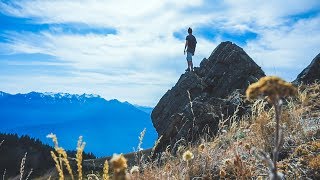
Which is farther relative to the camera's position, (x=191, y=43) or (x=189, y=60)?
(x=189, y=60)

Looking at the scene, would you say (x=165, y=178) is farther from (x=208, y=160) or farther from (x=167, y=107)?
(x=167, y=107)

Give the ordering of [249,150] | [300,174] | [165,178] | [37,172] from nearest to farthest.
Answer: [300,174], [165,178], [249,150], [37,172]

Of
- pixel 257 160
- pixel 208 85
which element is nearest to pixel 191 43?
pixel 208 85

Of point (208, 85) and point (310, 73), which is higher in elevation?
point (208, 85)

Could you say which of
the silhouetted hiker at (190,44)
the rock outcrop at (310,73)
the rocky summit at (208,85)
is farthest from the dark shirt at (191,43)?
the rock outcrop at (310,73)

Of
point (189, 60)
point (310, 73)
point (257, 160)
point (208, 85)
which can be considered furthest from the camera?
point (189, 60)

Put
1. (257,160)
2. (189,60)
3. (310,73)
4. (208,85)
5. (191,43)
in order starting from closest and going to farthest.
Result: (257,160), (310,73), (208,85), (191,43), (189,60)

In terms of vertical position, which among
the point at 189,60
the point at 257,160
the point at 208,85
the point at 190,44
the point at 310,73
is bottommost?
the point at 257,160

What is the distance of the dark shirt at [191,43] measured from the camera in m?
23.3

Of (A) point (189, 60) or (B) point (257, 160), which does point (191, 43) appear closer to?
(A) point (189, 60)

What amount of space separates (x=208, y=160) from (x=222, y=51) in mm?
19236

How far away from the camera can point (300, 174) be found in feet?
15.7

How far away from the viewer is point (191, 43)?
2338 centimetres

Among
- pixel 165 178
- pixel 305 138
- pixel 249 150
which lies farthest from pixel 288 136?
pixel 165 178
